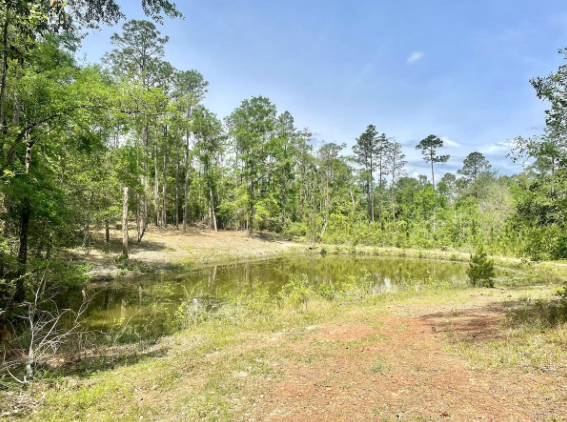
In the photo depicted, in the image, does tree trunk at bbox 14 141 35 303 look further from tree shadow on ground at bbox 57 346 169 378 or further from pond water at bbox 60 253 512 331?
tree shadow on ground at bbox 57 346 169 378

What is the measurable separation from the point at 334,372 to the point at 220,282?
487 inches

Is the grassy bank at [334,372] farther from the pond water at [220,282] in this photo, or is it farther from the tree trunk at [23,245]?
the tree trunk at [23,245]

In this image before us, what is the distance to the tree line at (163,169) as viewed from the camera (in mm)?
7711

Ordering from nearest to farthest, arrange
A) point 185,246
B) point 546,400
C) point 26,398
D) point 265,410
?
point 546,400, point 265,410, point 26,398, point 185,246

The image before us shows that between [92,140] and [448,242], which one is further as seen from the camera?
[448,242]

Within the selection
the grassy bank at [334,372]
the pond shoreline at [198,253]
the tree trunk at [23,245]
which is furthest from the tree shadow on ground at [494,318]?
the tree trunk at [23,245]

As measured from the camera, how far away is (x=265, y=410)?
4426 millimetres

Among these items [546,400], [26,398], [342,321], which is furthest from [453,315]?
[26,398]

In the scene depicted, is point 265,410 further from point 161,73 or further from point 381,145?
point 381,145

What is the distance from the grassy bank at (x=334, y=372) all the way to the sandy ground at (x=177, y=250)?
38.7 ft

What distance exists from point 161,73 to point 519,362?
30328mm

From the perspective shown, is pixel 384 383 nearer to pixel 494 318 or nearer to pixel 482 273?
pixel 494 318

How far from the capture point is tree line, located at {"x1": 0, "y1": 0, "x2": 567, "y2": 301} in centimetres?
771

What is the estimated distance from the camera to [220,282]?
17.0 meters
